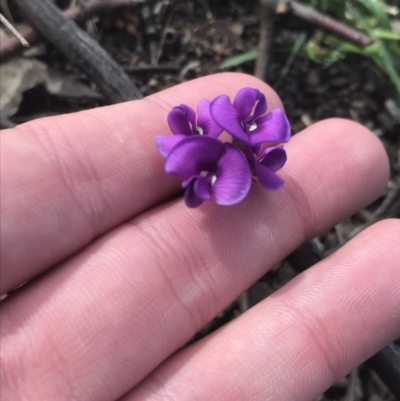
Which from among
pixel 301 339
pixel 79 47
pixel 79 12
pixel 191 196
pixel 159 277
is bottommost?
pixel 301 339

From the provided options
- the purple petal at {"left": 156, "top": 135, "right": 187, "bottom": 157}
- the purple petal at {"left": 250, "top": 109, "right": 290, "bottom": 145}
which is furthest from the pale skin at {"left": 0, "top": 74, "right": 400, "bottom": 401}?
the purple petal at {"left": 250, "top": 109, "right": 290, "bottom": 145}

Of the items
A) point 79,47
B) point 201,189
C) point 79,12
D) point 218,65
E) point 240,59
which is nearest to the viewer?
point 201,189

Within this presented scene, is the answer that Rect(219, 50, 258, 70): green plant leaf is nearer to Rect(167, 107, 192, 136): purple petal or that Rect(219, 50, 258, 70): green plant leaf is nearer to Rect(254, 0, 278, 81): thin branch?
Rect(254, 0, 278, 81): thin branch

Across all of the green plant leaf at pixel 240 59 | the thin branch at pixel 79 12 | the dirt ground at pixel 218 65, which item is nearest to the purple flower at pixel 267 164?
the dirt ground at pixel 218 65

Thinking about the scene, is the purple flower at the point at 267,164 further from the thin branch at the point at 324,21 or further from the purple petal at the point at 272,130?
the thin branch at the point at 324,21

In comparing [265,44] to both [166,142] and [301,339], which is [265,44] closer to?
[166,142]

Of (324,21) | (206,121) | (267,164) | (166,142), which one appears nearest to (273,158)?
(267,164)
